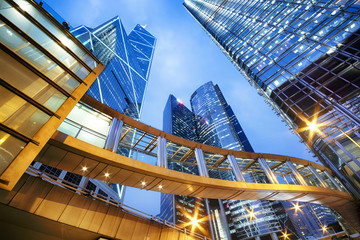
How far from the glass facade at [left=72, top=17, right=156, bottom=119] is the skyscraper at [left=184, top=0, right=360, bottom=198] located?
176 feet

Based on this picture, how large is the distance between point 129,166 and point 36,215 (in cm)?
431

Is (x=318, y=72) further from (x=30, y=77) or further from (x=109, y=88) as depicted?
(x=109, y=88)

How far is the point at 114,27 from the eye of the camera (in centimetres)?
10825

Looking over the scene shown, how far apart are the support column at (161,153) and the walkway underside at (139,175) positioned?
Answer: 805 mm

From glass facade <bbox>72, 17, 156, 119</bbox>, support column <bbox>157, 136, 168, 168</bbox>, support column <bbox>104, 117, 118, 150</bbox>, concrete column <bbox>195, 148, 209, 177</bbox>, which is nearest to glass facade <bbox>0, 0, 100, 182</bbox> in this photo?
support column <bbox>104, 117, 118, 150</bbox>

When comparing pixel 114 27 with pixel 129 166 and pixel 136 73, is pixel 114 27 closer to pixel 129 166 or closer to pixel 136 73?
pixel 136 73

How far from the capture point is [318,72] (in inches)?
740

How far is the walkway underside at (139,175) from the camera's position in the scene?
751cm

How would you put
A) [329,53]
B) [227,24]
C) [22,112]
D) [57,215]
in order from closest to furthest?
[22,112], [57,215], [329,53], [227,24]

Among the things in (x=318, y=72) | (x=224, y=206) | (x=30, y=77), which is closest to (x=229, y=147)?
(x=224, y=206)

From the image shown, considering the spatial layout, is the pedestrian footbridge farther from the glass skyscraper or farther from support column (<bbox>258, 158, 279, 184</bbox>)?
the glass skyscraper

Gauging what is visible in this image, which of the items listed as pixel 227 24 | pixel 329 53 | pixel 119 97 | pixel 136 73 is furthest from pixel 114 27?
pixel 329 53

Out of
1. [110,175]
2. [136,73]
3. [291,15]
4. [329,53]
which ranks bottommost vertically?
[110,175]

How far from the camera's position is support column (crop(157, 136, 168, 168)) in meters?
10.2
